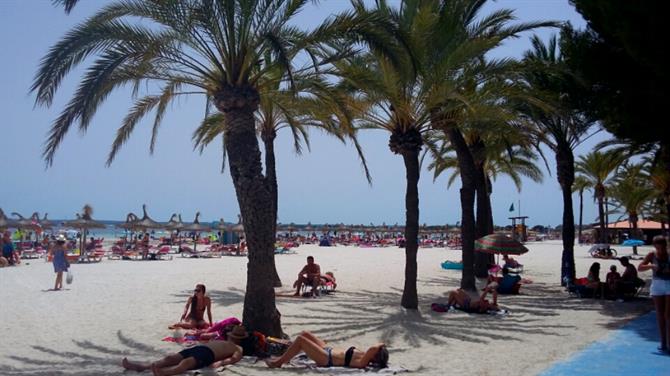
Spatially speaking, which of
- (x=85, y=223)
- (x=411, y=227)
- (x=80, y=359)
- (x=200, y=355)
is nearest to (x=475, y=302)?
(x=411, y=227)

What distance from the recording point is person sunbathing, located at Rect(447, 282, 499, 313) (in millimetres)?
11586

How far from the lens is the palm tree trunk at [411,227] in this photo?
12.1 m

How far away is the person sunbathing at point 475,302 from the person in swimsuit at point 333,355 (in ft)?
17.0

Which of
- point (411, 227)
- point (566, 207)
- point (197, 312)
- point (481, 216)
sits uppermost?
point (566, 207)

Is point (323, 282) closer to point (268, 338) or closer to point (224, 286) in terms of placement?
point (224, 286)

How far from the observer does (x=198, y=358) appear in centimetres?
671

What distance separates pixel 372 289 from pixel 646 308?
6.84m

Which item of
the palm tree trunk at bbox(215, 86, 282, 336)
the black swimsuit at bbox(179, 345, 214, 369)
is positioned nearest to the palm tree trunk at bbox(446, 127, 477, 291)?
the palm tree trunk at bbox(215, 86, 282, 336)

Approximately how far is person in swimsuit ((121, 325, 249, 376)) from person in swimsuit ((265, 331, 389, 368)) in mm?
499

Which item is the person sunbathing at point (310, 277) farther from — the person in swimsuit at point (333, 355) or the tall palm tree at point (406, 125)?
the person in swimsuit at point (333, 355)

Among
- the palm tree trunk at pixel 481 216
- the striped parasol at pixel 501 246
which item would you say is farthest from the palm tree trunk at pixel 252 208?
the palm tree trunk at pixel 481 216

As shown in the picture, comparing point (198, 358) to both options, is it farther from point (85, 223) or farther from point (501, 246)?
point (85, 223)

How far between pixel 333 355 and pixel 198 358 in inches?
62.4

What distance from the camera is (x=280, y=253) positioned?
36969 mm
